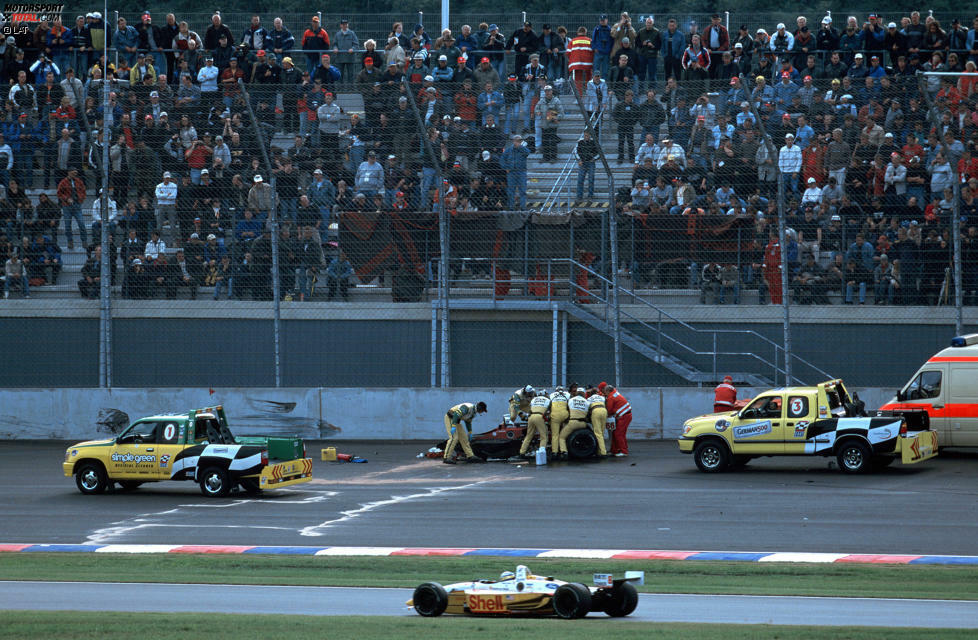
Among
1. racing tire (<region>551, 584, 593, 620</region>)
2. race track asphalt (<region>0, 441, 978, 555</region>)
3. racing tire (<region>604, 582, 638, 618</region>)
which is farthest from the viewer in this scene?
race track asphalt (<region>0, 441, 978, 555</region>)

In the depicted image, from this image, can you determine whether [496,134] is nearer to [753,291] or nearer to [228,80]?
[753,291]

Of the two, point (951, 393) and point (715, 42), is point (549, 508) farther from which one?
point (715, 42)

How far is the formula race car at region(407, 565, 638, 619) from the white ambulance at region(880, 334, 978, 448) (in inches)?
462

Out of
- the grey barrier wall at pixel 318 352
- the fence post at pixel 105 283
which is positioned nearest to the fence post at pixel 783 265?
the grey barrier wall at pixel 318 352

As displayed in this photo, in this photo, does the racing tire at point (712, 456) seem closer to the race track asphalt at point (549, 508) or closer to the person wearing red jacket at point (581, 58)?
the race track asphalt at point (549, 508)

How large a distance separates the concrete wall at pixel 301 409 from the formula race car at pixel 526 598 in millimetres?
13871

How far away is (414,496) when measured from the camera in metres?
17.5

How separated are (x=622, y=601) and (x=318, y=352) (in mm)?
15407

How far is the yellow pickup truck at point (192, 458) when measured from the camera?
1773 cm

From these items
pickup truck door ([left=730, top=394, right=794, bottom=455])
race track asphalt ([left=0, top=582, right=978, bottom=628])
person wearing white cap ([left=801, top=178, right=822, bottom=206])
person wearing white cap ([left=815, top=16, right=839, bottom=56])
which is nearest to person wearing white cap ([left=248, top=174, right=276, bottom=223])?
pickup truck door ([left=730, top=394, right=794, bottom=455])

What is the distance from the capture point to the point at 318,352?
24.3 meters

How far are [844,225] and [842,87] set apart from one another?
102 inches

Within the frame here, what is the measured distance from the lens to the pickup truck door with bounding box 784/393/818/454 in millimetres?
19156

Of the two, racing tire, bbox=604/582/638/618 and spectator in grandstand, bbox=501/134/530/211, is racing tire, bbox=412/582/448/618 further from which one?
spectator in grandstand, bbox=501/134/530/211
